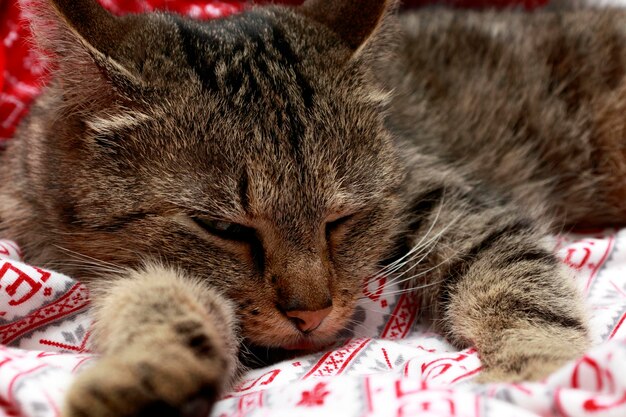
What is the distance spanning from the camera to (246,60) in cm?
127

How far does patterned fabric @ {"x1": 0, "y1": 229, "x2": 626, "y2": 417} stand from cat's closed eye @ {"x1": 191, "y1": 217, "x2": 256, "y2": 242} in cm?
26

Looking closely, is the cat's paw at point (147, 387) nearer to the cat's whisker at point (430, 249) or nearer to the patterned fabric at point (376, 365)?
the patterned fabric at point (376, 365)

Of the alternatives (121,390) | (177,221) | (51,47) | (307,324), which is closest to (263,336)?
(307,324)

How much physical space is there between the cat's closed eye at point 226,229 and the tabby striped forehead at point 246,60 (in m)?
0.22

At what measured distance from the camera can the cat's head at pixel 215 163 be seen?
1.14 meters

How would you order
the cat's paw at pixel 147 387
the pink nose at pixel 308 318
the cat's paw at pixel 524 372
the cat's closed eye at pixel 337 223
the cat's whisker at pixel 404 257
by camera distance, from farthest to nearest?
the cat's whisker at pixel 404 257 → the cat's closed eye at pixel 337 223 → the pink nose at pixel 308 318 → the cat's paw at pixel 524 372 → the cat's paw at pixel 147 387

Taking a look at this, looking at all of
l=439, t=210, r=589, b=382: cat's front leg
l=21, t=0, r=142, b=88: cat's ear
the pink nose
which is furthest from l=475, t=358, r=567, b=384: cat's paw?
l=21, t=0, r=142, b=88: cat's ear

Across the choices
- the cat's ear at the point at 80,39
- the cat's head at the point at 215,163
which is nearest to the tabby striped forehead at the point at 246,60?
the cat's head at the point at 215,163

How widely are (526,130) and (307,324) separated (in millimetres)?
1025

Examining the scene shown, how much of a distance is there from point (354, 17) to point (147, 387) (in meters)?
0.87

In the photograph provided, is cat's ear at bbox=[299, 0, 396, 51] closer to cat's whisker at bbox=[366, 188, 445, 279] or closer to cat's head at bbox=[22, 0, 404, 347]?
cat's head at bbox=[22, 0, 404, 347]

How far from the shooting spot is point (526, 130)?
6.16 feet

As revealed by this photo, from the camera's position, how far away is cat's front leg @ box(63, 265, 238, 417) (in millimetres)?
866

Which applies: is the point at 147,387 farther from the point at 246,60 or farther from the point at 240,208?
the point at 246,60
